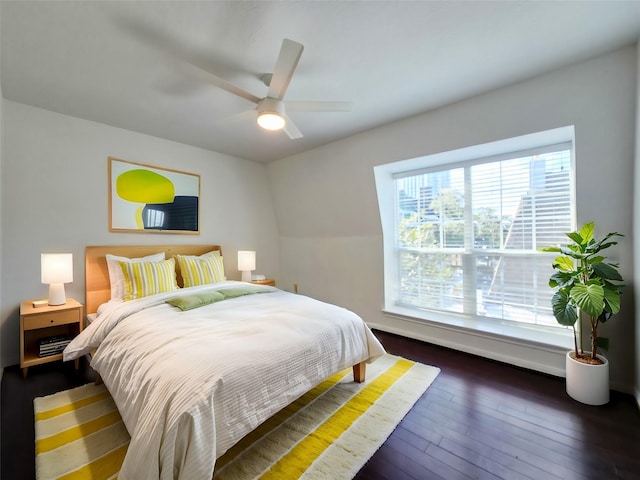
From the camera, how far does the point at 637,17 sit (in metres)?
1.61

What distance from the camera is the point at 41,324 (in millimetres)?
2312

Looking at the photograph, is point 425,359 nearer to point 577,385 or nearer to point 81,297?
point 577,385

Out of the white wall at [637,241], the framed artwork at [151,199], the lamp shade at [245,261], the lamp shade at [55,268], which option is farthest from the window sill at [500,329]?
the lamp shade at [55,268]

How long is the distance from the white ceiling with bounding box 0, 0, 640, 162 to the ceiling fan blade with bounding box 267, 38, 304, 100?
0.75 ft

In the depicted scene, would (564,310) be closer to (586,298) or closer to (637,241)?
(586,298)

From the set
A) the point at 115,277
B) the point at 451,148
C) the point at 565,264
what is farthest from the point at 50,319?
the point at 565,264

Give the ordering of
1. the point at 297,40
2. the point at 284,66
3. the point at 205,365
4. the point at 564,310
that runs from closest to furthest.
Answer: the point at 205,365
the point at 284,66
the point at 297,40
the point at 564,310

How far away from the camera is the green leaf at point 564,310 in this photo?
193 centimetres

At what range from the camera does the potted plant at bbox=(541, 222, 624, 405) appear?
183 cm

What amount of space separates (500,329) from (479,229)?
104 cm

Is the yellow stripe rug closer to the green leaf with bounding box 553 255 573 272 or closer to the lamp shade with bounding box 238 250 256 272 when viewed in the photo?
the green leaf with bounding box 553 255 573 272

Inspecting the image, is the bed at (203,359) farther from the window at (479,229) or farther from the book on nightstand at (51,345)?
the window at (479,229)

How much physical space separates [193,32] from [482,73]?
6.73 ft

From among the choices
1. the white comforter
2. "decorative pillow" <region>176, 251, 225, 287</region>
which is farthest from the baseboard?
"decorative pillow" <region>176, 251, 225, 287</region>
